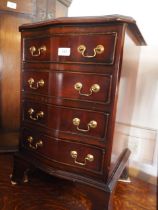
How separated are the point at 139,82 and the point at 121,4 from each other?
0.56m

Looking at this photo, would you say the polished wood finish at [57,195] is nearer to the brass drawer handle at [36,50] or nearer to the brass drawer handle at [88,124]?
the brass drawer handle at [88,124]

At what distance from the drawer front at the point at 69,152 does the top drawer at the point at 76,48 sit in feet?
1.35

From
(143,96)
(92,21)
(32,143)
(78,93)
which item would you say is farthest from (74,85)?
(143,96)

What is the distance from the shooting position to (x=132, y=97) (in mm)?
1309

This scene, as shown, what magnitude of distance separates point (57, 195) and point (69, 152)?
0.37m

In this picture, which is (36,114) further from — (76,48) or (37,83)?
(76,48)

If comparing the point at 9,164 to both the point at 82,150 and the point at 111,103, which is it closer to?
the point at 82,150

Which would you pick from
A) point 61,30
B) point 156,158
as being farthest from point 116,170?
point 61,30

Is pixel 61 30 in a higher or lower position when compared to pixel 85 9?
lower

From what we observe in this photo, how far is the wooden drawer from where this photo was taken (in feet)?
2.79

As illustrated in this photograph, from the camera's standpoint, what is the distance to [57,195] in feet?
3.81

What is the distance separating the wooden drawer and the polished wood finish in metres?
0.62

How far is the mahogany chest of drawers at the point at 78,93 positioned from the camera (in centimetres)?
83

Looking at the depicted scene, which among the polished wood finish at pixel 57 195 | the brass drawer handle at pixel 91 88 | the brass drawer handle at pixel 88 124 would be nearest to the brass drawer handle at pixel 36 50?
the brass drawer handle at pixel 91 88
